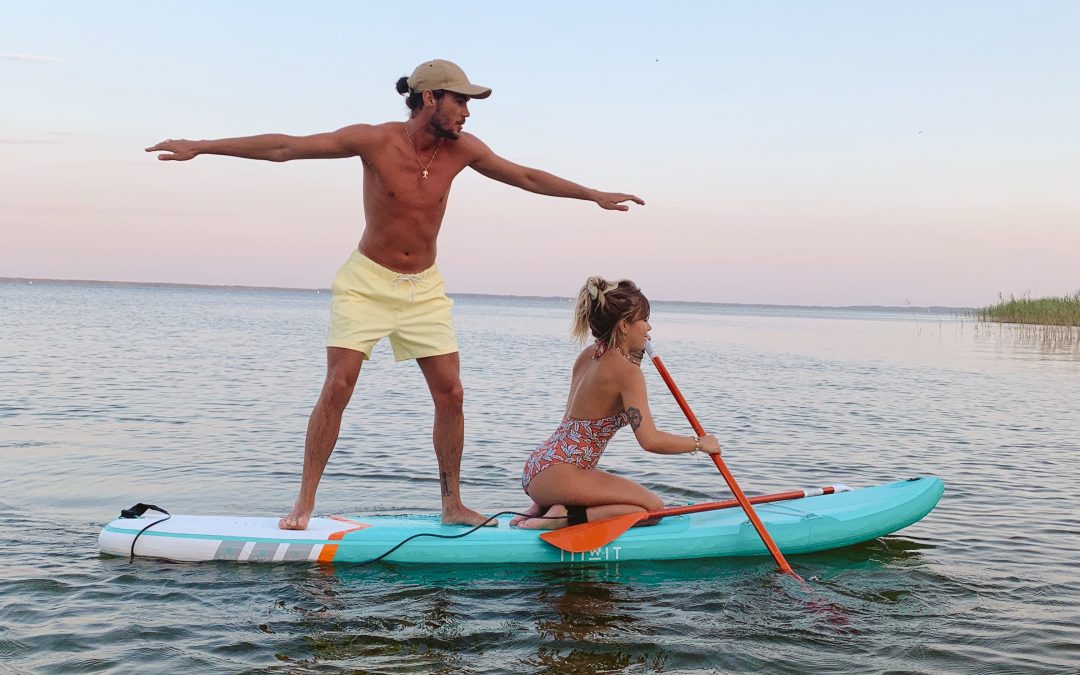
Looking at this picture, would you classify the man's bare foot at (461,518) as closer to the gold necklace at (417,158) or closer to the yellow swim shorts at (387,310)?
the yellow swim shorts at (387,310)

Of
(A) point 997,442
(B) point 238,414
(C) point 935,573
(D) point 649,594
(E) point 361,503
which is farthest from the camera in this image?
(B) point 238,414

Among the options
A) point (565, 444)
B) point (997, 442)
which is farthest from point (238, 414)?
point (997, 442)

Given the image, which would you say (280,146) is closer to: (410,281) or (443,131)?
(443,131)

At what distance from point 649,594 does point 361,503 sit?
2.62 m

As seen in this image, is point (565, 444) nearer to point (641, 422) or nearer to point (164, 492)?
point (641, 422)

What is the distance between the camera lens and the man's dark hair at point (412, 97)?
4.99 meters

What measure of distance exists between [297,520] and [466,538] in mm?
912

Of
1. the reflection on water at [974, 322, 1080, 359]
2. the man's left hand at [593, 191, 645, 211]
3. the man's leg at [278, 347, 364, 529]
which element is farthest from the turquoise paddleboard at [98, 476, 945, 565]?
the reflection on water at [974, 322, 1080, 359]

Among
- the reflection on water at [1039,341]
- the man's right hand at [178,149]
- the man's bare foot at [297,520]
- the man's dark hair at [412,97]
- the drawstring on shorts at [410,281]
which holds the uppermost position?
the man's dark hair at [412,97]

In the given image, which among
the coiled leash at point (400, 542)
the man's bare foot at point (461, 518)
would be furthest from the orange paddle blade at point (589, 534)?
the man's bare foot at point (461, 518)

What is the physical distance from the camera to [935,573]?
201 inches

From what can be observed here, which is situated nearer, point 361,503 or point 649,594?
point 649,594

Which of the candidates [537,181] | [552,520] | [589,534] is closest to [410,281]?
[537,181]

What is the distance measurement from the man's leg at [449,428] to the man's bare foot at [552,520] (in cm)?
29
